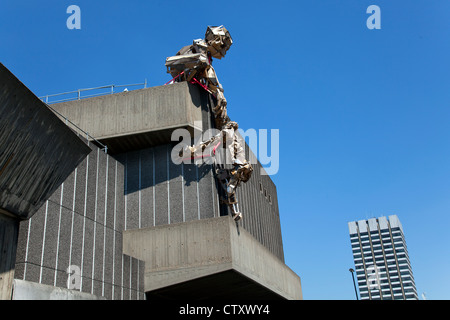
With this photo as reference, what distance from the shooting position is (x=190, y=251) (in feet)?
68.6

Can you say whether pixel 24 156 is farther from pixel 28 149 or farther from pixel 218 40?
pixel 218 40

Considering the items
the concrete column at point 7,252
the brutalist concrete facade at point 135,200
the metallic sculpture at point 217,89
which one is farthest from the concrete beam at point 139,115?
the concrete column at point 7,252

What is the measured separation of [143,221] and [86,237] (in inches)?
Answer: 192

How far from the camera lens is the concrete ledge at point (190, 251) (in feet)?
67.3

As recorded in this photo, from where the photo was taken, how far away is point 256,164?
3192cm

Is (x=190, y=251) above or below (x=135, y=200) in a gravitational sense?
below

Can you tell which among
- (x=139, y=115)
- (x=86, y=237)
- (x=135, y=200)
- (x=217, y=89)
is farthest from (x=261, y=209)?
(x=86, y=237)

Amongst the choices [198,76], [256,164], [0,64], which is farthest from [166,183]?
[0,64]

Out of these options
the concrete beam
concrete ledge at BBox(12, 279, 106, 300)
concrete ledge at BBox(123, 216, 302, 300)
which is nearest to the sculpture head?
the concrete beam

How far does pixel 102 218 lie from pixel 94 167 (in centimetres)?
204

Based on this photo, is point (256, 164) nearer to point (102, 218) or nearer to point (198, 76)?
point (198, 76)

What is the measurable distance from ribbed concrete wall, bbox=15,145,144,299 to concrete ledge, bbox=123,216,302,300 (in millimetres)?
720

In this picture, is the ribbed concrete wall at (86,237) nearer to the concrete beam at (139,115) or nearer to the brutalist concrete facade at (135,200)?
→ the brutalist concrete facade at (135,200)

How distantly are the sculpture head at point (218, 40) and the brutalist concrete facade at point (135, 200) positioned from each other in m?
2.48
